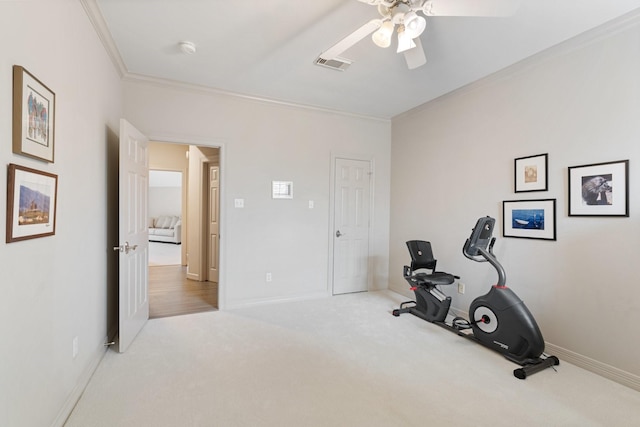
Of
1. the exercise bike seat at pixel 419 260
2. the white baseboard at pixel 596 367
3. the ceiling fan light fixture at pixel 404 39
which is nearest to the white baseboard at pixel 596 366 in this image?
the white baseboard at pixel 596 367

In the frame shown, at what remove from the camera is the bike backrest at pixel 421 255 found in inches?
145

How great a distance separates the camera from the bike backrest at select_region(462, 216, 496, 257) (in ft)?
9.10

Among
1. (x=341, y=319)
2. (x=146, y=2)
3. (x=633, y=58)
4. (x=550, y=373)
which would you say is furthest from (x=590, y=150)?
(x=146, y=2)

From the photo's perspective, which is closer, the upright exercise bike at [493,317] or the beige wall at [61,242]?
the beige wall at [61,242]

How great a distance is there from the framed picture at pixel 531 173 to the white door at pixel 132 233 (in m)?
3.76

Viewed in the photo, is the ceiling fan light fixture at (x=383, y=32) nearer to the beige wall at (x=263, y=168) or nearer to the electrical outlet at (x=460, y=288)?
the beige wall at (x=263, y=168)

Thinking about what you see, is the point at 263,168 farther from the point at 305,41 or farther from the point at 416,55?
the point at 416,55

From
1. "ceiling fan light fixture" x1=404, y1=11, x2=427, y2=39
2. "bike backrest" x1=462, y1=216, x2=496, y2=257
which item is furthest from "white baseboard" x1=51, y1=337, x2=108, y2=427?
"bike backrest" x1=462, y1=216, x2=496, y2=257

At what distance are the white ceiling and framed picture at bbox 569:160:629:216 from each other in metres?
1.13

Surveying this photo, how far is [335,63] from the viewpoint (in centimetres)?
300

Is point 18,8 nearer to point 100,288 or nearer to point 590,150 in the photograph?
point 100,288

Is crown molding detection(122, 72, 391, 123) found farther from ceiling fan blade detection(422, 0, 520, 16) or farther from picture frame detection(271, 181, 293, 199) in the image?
ceiling fan blade detection(422, 0, 520, 16)

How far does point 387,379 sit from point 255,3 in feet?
9.71

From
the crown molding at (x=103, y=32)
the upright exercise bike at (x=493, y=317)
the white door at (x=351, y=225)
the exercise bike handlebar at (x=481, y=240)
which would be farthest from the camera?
the white door at (x=351, y=225)
